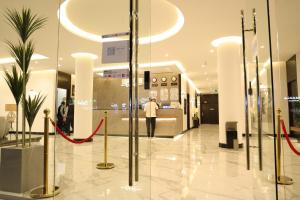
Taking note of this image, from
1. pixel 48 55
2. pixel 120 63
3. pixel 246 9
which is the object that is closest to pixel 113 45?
pixel 120 63

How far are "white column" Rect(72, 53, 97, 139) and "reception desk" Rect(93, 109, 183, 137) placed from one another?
1.86 metres

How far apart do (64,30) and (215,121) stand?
16592 millimetres

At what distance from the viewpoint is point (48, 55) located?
777cm

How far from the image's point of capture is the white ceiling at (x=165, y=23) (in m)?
4.06

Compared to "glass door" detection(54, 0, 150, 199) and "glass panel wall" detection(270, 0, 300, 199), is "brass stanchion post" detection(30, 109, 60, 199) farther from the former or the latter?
"glass panel wall" detection(270, 0, 300, 199)

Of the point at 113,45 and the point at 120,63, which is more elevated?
the point at 113,45

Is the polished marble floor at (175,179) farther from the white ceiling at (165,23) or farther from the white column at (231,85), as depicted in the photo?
the white ceiling at (165,23)

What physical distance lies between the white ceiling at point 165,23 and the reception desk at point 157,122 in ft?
8.22

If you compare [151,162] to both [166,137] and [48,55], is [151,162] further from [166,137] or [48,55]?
[48,55]

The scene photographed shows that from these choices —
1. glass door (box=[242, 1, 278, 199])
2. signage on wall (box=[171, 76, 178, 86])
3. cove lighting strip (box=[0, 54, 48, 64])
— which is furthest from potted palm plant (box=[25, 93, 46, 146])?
signage on wall (box=[171, 76, 178, 86])

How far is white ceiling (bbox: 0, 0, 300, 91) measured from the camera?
4.06 m

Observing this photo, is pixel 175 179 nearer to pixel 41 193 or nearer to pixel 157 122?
pixel 41 193

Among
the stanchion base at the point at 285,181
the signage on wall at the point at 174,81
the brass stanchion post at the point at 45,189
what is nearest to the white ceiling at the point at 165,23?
the brass stanchion post at the point at 45,189

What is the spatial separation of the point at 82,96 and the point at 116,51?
17.0 ft
